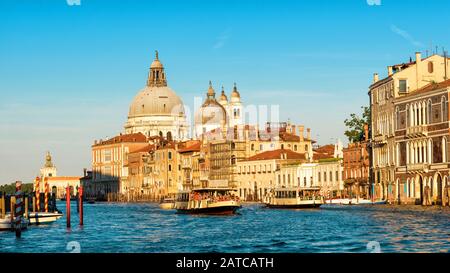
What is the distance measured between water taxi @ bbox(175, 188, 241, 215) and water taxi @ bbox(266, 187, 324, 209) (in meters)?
8.88

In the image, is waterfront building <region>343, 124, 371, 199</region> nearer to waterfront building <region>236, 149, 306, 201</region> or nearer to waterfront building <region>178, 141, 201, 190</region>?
waterfront building <region>236, 149, 306, 201</region>

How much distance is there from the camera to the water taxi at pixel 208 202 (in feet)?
203

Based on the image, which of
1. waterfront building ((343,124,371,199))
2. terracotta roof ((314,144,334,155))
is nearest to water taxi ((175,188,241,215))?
waterfront building ((343,124,371,199))

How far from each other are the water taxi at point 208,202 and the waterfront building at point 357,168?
2218 centimetres

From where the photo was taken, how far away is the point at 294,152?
118m

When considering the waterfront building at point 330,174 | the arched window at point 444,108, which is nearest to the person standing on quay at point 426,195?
the arched window at point 444,108

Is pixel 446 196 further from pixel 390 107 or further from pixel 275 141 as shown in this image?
pixel 275 141

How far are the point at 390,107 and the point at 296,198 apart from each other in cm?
909

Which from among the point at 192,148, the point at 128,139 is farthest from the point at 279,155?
the point at 128,139

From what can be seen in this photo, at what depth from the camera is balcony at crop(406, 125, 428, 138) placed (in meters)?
67.1

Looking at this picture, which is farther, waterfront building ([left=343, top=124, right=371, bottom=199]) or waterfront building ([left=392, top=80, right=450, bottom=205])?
waterfront building ([left=343, top=124, right=371, bottom=199])

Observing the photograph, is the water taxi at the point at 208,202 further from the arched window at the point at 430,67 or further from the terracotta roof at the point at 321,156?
the terracotta roof at the point at 321,156
